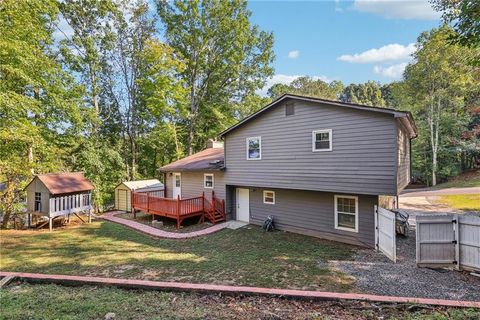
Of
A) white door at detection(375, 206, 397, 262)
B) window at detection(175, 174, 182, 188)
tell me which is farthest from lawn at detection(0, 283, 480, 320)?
window at detection(175, 174, 182, 188)

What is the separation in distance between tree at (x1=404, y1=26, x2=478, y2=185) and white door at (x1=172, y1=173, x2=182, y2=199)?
2481cm

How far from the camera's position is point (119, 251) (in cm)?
986

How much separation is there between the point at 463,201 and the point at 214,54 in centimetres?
2278

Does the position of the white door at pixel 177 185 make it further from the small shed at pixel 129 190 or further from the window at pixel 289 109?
the window at pixel 289 109

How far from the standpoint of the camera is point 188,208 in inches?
547

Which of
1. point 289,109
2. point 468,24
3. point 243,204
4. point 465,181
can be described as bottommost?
point 465,181

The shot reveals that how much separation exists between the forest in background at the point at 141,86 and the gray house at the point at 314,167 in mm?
5440

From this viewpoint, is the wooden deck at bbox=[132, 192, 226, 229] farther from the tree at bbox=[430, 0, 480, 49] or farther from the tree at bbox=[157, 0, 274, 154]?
the tree at bbox=[430, 0, 480, 49]

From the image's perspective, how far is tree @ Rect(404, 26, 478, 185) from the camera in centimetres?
2380

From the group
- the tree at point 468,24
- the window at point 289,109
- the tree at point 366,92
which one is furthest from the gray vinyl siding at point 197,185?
the tree at point 366,92

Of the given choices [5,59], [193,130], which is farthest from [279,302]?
[193,130]

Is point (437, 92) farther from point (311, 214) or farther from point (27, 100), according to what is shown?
point (27, 100)

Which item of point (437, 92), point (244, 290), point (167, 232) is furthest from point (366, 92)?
point (244, 290)

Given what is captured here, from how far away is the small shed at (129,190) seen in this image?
17.8 metres
